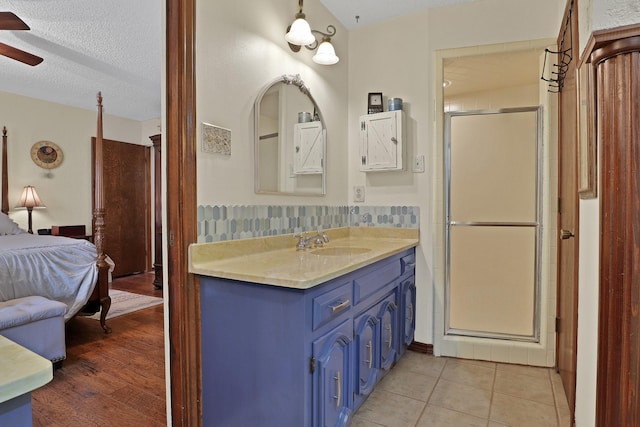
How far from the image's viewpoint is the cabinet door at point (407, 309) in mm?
2271

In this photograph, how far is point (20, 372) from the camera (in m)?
0.52

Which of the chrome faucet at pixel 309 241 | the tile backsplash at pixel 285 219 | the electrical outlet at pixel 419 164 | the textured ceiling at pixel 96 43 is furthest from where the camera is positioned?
the electrical outlet at pixel 419 164

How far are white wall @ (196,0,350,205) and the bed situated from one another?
79.3 inches

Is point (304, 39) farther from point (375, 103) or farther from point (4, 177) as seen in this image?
point (4, 177)

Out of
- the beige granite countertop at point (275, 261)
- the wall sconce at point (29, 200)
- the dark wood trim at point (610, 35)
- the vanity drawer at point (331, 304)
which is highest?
the dark wood trim at point (610, 35)

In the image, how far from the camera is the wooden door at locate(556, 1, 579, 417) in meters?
1.66

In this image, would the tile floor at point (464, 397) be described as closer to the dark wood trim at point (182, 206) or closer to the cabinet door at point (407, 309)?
the cabinet door at point (407, 309)

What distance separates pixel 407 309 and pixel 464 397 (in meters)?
0.59

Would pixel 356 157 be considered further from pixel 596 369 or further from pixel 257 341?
pixel 596 369

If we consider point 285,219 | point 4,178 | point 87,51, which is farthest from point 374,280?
point 4,178

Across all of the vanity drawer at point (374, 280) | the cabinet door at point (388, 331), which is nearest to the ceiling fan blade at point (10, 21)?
the vanity drawer at point (374, 280)

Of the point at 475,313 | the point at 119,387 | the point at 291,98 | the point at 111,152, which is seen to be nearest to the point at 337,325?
the point at 291,98

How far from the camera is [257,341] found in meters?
1.33

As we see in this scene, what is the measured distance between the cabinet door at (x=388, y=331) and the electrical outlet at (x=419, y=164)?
965 mm
